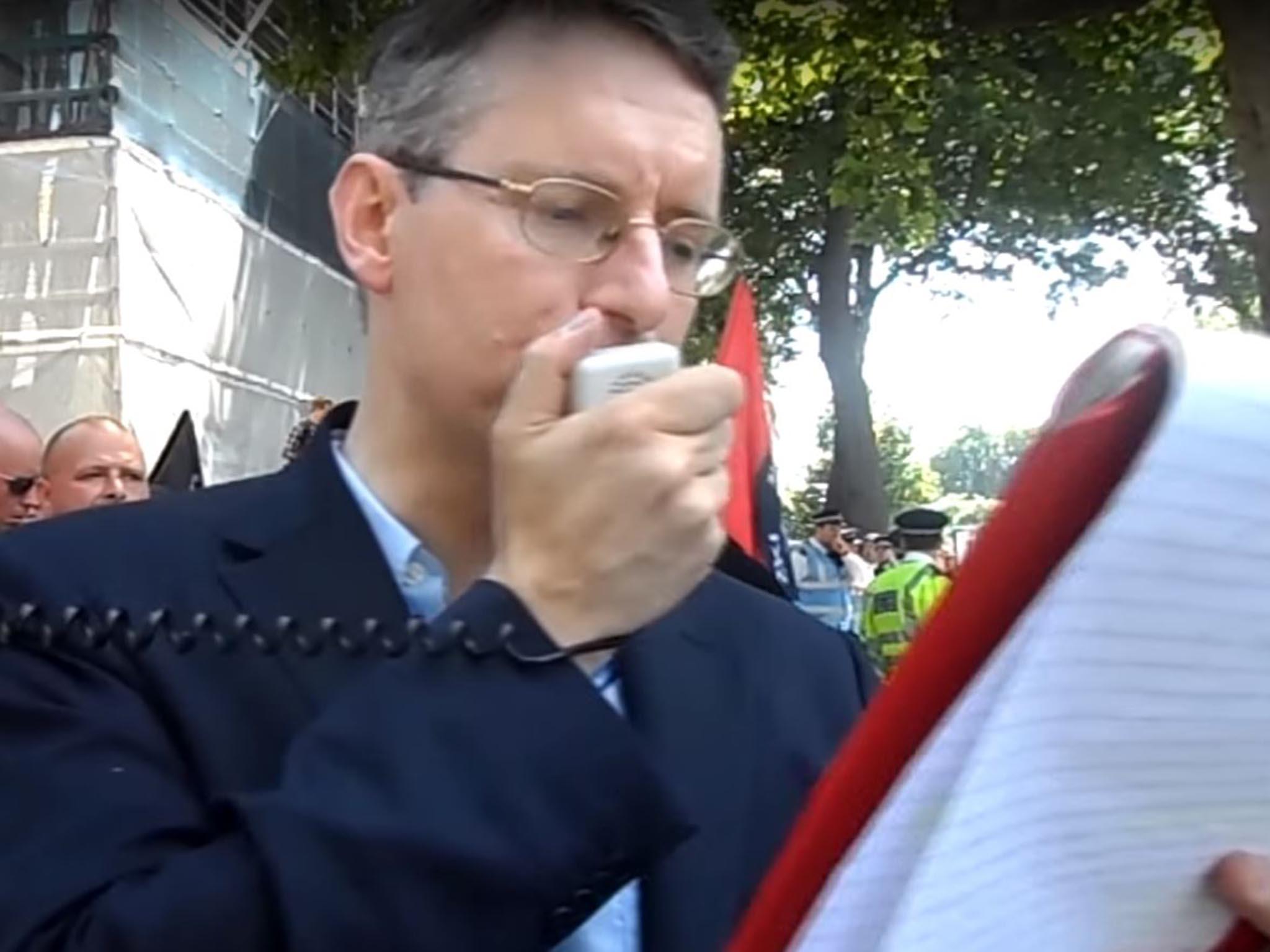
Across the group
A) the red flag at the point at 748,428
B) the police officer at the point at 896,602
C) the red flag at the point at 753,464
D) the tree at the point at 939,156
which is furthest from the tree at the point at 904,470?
the red flag at the point at 748,428

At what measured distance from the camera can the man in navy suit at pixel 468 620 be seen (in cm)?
96

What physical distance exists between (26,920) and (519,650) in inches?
11.2

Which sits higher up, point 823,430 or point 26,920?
point 823,430

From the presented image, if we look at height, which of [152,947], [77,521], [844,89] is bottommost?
[152,947]

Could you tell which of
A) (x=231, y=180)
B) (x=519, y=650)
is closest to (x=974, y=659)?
(x=519, y=650)

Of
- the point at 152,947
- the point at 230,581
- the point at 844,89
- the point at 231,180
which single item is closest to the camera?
the point at 152,947

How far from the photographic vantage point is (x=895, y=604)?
8.27 meters

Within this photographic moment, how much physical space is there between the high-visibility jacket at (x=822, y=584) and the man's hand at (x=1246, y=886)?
9.48 metres

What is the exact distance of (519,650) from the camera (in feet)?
3.26

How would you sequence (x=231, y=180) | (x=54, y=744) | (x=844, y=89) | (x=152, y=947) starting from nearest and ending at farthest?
(x=152, y=947) < (x=54, y=744) < (x=844, y=89) < (x=231, y=180)

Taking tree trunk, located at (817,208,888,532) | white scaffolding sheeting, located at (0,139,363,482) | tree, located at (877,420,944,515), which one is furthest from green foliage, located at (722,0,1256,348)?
tree, located at (877,420,944,515)

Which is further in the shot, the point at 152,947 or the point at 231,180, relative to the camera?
the point at 231,180

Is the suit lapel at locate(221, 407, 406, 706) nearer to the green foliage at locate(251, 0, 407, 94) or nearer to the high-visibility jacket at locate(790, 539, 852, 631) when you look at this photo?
the green foliage at locate(251, 0, 407, 94)

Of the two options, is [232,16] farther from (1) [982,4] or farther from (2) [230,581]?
(2) [230,581]
